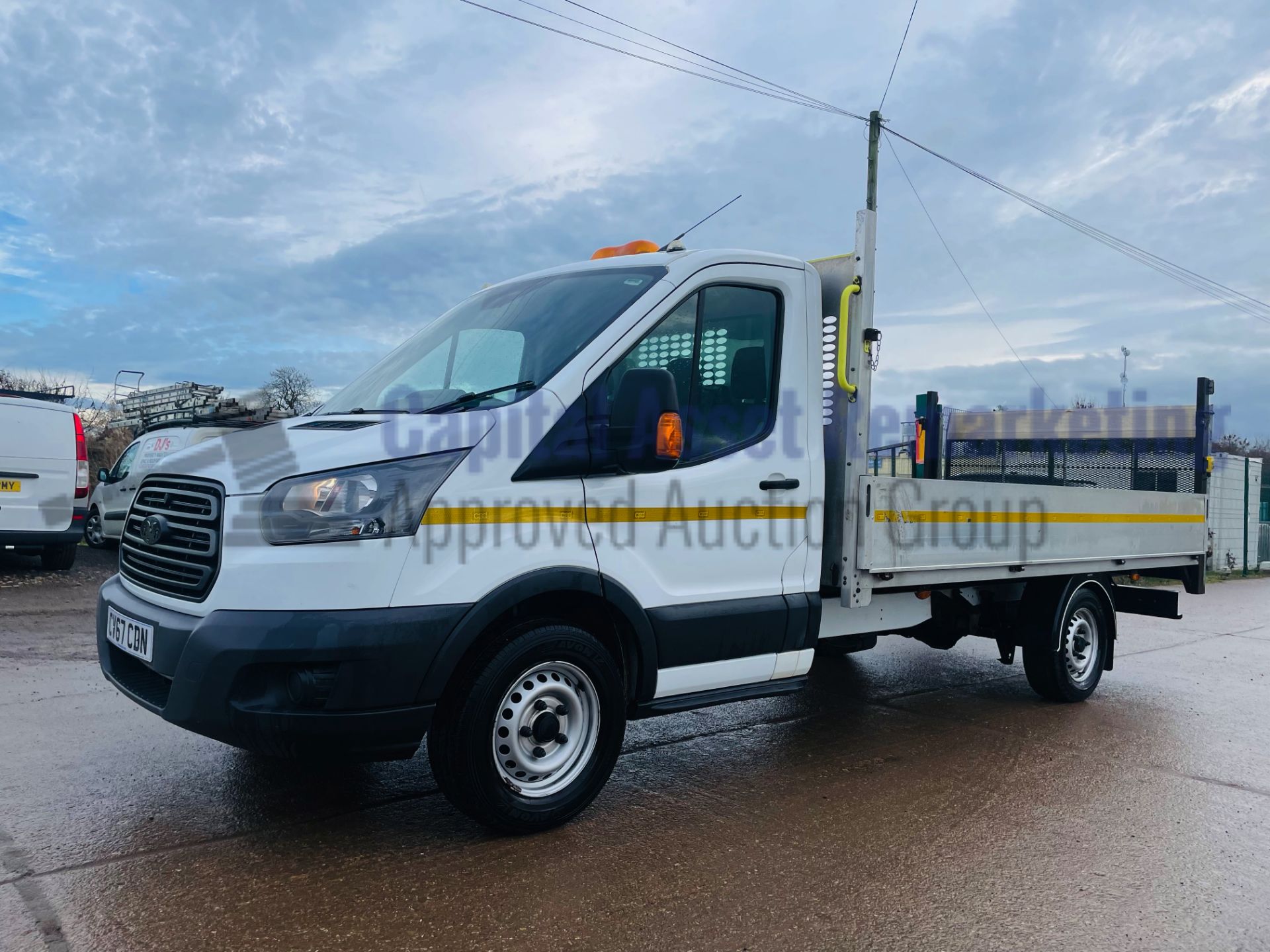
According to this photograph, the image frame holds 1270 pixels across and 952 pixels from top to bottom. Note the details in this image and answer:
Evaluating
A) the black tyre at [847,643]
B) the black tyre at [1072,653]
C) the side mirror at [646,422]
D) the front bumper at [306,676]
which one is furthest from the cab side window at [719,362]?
the black tyre at [1072,653]

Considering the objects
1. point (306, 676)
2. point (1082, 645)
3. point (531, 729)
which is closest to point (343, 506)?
point (306, 676)

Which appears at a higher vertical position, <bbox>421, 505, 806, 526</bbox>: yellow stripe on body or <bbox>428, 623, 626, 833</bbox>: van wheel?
<bbox>421, 505, 806, 526</bbox>: yellow stripe on body

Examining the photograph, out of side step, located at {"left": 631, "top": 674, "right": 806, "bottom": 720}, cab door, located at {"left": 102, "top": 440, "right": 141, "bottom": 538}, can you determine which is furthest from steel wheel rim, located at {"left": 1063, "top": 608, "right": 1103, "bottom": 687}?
cab door, located at {"left": 102, "top": 440, "right": 141, "bottom": 538}

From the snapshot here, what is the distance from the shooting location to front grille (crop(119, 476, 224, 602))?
3633mm

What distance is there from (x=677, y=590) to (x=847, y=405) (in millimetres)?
1443

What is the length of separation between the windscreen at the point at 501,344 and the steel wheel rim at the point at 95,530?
1119cm

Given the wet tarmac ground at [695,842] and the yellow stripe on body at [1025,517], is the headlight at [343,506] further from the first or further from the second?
the yellow stripe on body at [1025,517]

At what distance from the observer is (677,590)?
4.31 meters

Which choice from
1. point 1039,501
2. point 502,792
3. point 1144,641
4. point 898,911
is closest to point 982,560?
point 1039,501

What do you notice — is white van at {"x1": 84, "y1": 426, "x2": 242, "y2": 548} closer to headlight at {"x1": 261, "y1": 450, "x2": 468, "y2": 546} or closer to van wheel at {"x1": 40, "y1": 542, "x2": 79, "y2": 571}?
van wheel at {"x1": 40, "y1": 542, "x2": 79, "y2": 571}

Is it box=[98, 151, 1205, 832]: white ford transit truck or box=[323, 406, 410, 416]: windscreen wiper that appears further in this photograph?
box=[323, 406, 410, 416]: windscreen wiper

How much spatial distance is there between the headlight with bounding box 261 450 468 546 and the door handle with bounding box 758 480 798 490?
1645 millimetres

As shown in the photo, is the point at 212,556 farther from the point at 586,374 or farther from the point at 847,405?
the point at 847,405

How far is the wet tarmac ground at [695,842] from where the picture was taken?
330 cm
